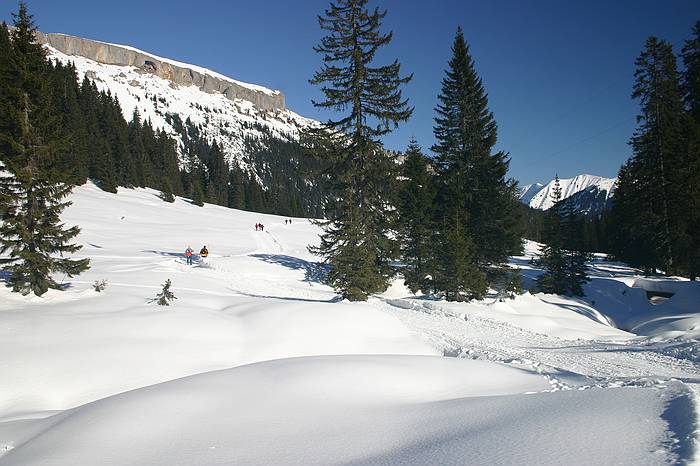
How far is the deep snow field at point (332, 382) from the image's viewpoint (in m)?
3.15

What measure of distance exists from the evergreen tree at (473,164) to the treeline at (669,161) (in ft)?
28.6

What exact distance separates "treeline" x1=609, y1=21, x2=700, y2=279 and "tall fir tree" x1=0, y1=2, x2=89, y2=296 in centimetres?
2926

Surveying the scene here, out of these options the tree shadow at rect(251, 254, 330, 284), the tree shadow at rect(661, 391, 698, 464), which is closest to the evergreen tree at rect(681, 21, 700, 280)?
Result: the tree shadow at rect(251, 254, 330, 284)

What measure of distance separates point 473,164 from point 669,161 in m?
11.4

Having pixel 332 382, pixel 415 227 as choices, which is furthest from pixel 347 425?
pixel 415 227

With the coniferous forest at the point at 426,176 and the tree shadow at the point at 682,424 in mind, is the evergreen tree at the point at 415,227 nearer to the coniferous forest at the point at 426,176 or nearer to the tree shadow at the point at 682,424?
the coniferous forest at the point at 426,176

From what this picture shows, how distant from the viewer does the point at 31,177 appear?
38.2 feet

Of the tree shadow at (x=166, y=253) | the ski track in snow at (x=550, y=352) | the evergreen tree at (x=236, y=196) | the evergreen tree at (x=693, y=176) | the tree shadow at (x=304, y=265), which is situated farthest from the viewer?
the evergreen tree at (x=236, y=196)

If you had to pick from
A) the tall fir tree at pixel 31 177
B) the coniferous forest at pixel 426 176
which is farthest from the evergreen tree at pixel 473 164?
the tall fir tree at pixel 31 177

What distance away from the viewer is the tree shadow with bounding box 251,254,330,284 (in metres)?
23.1

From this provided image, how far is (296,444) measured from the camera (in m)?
3.49

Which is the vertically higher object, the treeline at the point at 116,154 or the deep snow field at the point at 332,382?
the treeline at the point at 116,154

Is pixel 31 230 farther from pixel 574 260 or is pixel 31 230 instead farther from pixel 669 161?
pixel 669 161

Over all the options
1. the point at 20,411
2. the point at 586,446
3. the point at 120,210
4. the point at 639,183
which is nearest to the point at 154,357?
the point at 20,411
